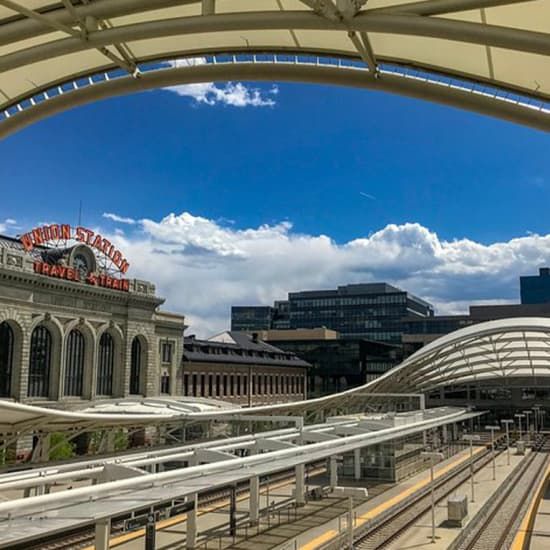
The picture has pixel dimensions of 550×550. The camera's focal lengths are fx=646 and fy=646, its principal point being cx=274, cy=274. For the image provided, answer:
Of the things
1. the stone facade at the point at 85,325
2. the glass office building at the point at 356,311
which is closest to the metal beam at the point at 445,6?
the stone facade at the point at 85,325

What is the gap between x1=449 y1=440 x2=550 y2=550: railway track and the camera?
27.6 metres

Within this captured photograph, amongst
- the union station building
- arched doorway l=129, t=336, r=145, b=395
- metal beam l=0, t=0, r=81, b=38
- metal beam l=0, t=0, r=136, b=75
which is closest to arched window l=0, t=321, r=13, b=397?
the union station building

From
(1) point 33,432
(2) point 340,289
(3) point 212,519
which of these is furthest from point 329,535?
(2) point 340,289

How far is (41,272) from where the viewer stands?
5462 cm

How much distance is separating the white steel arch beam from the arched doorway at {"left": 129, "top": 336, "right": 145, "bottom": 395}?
5065 cm

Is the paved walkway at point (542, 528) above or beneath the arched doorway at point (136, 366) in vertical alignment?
beneath

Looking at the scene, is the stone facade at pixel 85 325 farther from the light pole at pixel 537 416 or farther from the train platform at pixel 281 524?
the light pole at pixel 537 416

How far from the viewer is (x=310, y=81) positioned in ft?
51.6

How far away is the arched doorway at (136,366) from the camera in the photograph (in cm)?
6650

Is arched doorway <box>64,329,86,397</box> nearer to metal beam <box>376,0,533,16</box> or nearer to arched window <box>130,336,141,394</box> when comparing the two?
arched window <box>130,336,141,394</box>

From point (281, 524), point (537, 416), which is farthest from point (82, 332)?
point (537, 416)

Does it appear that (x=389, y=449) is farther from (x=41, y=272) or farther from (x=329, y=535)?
(x=41, y=272)

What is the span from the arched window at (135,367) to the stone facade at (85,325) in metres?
0.28

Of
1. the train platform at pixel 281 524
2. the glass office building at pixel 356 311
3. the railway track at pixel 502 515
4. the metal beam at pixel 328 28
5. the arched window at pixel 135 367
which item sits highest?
the glass office building at pixel 356 311
